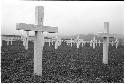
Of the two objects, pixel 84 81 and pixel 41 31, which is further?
pixel 41 31

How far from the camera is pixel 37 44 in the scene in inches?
324

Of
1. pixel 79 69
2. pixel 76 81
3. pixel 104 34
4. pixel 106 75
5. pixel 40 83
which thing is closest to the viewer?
pixel 40 83

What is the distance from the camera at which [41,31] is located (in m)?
8.32

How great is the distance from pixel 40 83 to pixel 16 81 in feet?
2.34

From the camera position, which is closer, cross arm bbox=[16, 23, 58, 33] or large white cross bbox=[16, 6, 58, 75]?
cross arm bbox=[16, 23, 58, 33]

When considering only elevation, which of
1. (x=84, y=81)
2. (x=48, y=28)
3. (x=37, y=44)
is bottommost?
(x=84, y=81)

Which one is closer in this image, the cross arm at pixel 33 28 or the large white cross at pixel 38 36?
the cross arm at pixel 33 28

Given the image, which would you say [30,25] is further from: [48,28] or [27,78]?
[27,78]

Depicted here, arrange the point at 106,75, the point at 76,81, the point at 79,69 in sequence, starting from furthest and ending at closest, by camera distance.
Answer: the point at 79,69, the point at 106,75, the point at 76,81

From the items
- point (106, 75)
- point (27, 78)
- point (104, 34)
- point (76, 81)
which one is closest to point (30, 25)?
point (27, 78)

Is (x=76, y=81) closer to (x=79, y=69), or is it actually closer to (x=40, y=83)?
(x=40, y=83)

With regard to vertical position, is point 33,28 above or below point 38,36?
above

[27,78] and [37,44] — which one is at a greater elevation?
[37,44]

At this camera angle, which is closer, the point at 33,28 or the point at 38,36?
the point at 33,28
